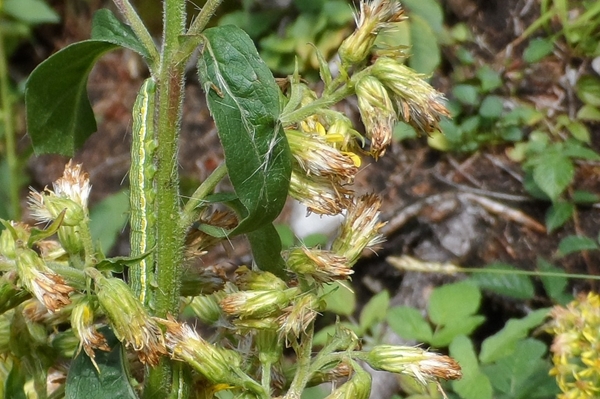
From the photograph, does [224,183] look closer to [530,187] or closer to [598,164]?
[530,187]

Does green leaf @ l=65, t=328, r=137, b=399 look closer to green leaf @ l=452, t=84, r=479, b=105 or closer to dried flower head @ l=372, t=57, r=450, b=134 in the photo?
dried flower head @ l=372, t=57, r=450, b=134

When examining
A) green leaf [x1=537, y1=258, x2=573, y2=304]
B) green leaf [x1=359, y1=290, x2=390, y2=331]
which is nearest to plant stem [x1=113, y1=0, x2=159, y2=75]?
green leaf [x1=359, y1=290, x2=390, y2=331]

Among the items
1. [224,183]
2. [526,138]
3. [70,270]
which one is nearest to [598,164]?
[526,138]

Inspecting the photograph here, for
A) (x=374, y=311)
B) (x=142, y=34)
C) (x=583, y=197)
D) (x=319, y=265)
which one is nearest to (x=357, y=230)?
(x=319, y=265)

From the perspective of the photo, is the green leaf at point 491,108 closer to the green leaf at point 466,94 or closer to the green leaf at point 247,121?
the green leaf at point 466,94

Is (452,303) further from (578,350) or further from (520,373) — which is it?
(578,350)

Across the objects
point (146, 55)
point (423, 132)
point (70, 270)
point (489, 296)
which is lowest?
point (489, 296)
